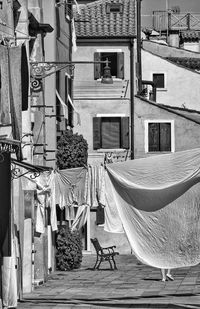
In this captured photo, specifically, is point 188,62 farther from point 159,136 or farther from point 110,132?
point 110,132

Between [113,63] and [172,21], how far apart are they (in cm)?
2591

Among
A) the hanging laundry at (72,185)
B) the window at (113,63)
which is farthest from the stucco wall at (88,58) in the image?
the hanging laundry at (72,185)

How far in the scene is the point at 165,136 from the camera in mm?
Answer: 49312

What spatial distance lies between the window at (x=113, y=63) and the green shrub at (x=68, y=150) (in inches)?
284

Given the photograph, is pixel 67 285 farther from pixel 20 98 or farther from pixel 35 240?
pixel 20 98

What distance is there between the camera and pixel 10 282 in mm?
22891

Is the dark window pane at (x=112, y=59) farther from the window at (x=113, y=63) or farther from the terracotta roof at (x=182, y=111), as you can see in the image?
the terracotta roof at (x=182, y=111)

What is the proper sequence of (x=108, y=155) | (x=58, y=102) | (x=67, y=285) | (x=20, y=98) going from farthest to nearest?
(x=108, y=155)
(x=58, y=102)
(x=67, y=285)
(x=20, y=98)

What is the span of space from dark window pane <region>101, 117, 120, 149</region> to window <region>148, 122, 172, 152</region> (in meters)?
1.59

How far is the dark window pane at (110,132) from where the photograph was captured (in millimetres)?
48406

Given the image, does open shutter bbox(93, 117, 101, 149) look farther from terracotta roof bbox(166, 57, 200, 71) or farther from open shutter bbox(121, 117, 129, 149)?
terracotta roof bbox(166, 57, 200, 71)

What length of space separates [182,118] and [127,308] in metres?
26.5

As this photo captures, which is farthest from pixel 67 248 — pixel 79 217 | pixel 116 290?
pixel 116 290

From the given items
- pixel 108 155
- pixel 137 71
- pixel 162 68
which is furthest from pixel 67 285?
pixel 162 68
